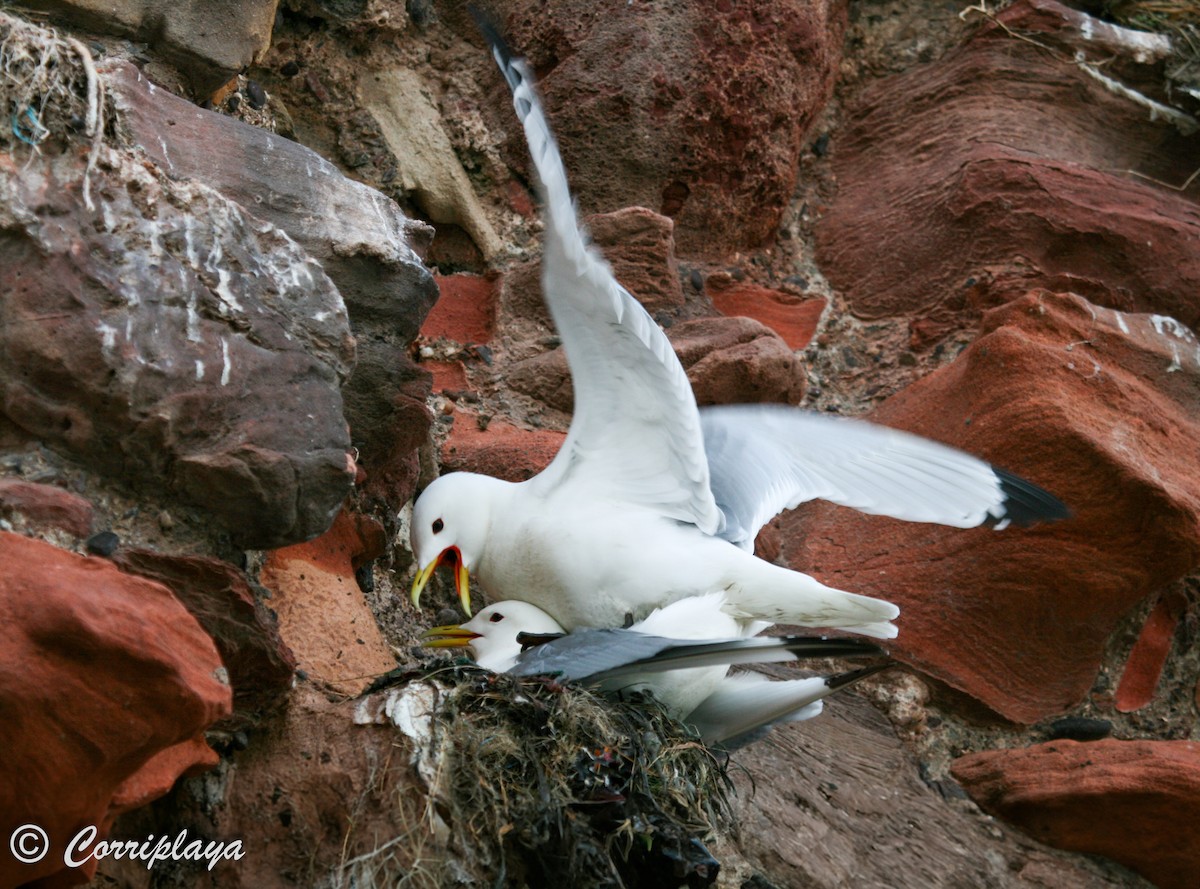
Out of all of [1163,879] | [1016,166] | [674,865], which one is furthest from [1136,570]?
[674,865]

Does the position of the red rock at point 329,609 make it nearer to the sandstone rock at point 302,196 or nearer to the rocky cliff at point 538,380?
the rocky cliff at point 538,380

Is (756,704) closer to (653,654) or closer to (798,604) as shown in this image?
(798,604)

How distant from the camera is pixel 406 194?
10.8 ft

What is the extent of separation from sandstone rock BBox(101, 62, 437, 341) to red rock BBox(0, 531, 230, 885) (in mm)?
815

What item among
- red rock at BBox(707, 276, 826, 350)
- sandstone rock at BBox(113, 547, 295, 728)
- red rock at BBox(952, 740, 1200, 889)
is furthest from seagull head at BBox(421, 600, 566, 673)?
red rock at BBox(707, 276, 826, 350)

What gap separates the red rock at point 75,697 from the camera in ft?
5.30

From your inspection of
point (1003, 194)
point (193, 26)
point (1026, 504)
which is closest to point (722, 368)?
point (1026, 504)

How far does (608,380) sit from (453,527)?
0.37 metres

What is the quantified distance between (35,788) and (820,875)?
131 cm

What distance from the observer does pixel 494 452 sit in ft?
9.93

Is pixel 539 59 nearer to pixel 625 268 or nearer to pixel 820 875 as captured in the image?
pixel 625 268

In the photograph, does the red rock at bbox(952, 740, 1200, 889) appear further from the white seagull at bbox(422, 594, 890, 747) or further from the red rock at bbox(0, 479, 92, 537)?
the red rock at bbox(0, 479, 92, 537)

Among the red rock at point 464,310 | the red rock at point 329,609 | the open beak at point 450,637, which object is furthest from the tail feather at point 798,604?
the red rock at point 464,310

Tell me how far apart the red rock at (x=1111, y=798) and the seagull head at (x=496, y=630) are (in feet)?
3.00
